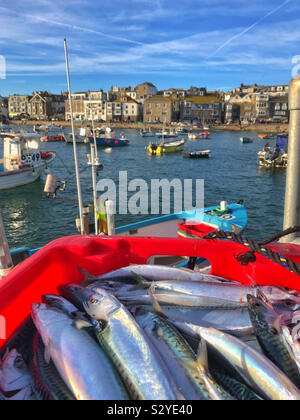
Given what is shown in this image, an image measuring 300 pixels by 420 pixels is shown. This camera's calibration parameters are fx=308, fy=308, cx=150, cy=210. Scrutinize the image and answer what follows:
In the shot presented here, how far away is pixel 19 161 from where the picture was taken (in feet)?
95.7

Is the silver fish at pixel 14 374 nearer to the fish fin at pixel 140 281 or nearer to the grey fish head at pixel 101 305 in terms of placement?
the grey fish head at pixel 101 305

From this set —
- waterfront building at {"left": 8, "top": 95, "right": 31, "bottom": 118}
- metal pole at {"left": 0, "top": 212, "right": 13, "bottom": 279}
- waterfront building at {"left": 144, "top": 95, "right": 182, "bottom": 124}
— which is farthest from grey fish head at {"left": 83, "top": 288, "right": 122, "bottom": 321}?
waterfront building at {"left": 8, "top": 95, "right": 31, "bottom": 118}

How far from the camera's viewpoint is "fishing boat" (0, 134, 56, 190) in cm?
2803

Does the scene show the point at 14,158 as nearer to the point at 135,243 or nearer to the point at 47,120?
the point at 135,243

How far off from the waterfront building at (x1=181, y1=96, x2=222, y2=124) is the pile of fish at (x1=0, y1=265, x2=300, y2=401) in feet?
385

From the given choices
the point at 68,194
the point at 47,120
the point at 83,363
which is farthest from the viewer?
the point at 47,120

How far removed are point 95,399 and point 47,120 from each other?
137814mm

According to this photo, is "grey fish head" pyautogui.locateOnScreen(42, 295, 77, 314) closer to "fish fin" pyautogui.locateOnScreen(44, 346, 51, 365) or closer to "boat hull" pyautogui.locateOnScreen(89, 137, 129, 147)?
"fish fin" pyautogui.locateOnScreen(44, 346, 51, 365)

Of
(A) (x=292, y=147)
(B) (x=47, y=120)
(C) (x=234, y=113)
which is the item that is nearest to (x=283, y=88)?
(C) (x=234, y=113)

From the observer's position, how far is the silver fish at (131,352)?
1781 mm

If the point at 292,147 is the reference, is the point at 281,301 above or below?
below

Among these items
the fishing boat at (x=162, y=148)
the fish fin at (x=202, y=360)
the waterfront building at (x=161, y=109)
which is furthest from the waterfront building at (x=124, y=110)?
the fish fin at (x=202, y=360)

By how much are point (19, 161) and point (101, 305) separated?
29.7 metres
